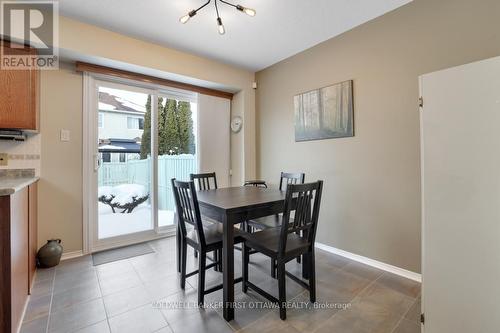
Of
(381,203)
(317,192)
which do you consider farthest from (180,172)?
(381,203)

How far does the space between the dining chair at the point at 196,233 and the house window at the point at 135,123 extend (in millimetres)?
1618

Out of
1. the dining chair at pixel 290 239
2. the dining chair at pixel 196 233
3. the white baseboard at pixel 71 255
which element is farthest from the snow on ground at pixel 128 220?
the dining chair at pixel 290 239

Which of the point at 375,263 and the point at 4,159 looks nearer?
the point at 4,159

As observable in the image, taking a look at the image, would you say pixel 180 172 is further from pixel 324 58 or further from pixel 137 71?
pixel 324 58

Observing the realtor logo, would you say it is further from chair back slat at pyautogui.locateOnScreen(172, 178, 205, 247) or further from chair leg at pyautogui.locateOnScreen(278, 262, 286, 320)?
chair leg at pyautogui.locateOnScreen(278, 262, 286, 320)

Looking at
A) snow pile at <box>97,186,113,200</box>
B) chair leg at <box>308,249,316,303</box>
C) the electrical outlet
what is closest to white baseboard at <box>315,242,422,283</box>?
chair leg at <box>308,249,316,303</box>

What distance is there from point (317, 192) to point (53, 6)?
9.91ft

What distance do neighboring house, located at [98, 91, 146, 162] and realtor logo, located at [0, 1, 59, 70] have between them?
72 centimetres

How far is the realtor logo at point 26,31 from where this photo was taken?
2070mm

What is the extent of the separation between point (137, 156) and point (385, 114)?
3.12 metres

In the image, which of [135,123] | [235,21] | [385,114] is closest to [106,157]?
[135,123]

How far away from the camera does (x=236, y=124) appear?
3943mm

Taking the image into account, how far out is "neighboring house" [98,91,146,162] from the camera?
2928 millimetres

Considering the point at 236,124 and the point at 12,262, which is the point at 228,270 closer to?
the point at 12,262
